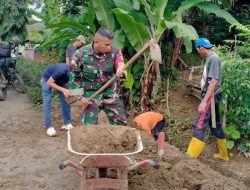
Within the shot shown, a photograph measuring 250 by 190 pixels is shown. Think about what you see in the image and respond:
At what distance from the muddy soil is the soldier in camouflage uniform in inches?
26.8

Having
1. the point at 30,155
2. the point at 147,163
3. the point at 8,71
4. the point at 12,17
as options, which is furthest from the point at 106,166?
the point at 12,17

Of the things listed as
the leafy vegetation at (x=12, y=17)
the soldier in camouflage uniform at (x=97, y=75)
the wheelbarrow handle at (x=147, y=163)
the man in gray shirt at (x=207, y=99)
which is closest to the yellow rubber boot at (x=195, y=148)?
the man in gray shirt at (x=207, y=99)

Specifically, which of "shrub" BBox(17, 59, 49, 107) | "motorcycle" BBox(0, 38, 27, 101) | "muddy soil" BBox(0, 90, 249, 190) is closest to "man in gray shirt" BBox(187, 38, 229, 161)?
"muddy soil" BBox(0, 90, 249, 190)

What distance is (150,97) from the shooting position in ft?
29.0

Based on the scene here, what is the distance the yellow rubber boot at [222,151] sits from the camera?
6453mm

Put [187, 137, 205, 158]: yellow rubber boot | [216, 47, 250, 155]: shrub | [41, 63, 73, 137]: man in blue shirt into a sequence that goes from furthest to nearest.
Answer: [41, 63, 73, 137]: man in blue shirt < [216, 47, 250, 155]: shrub < [187, 137, 205, 158]: yellow rubber boot

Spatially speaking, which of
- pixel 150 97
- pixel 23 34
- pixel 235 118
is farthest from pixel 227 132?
pixel 23 34

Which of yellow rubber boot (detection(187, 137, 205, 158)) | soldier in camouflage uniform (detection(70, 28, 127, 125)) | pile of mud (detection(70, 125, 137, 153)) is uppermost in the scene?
soldier in camouflage uniform (detection(70, 28, 127, 125))

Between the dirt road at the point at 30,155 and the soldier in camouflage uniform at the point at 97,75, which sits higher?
the soldier in camouflage uniform at the point at 97,75

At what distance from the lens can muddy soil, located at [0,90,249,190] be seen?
4996 mm

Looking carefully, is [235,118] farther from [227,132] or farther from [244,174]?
[244,174]

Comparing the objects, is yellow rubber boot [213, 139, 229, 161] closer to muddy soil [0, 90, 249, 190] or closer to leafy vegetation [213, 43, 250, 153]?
leafy vegetation [213, 43, 250, 153]

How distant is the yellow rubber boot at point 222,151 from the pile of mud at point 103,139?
2.18 meters

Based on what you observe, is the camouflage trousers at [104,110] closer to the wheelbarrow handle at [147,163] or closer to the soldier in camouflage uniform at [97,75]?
the soldier in camouflage uniform at [97,75]
